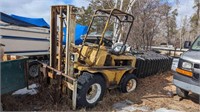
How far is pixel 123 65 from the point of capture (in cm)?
569

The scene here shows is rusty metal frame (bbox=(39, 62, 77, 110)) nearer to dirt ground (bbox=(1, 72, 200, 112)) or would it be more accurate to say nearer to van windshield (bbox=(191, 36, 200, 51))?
dirt ground (bbox=(1, 72, 200, 112))

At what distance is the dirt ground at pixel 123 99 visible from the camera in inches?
162

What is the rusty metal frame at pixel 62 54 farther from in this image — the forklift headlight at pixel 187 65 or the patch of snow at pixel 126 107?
the forklift headlight at pixel 187 65

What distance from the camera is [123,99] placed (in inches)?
197

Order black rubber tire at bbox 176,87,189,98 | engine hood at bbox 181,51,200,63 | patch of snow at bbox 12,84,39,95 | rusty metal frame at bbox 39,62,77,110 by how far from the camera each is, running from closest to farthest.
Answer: rusty metal frame at bbox 39,62,77,110 → engine hood at bbox 181,51,200,63 → patch of snow at bbox 12,84,39,95 → black rubber tire at bbox 176,87,189,98

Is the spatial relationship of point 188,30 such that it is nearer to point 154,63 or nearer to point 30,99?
point 154,63

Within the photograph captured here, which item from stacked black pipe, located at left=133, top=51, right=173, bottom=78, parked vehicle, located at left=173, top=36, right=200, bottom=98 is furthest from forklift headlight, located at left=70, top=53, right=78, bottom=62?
stacked black pipe, located at left=133, top=51, right=173, bottom=78

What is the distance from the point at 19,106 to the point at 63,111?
911 millimetres

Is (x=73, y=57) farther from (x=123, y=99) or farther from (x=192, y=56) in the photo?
(x=192, y=56)

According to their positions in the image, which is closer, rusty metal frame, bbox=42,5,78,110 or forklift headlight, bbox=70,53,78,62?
rusty metal frame, bbox=42,5,78,110

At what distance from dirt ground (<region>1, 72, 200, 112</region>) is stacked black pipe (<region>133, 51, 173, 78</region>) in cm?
77

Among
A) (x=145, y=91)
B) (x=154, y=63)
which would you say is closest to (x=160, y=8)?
(x=154, y=63)

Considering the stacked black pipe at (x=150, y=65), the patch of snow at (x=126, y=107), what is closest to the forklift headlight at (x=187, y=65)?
the patch of snow at (x=126, y=107)

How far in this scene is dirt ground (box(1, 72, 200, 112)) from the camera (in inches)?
162
